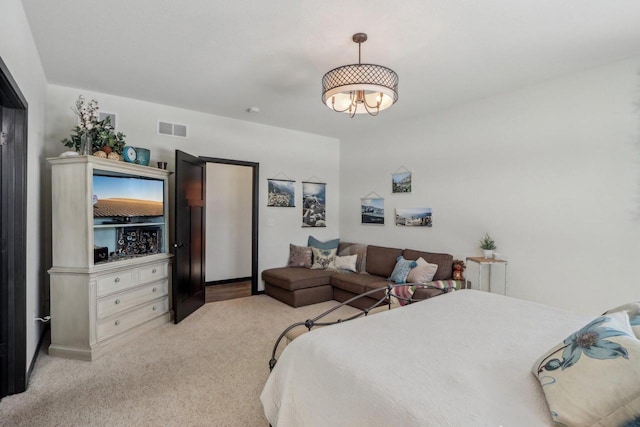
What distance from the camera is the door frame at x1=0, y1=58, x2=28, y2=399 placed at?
218cm

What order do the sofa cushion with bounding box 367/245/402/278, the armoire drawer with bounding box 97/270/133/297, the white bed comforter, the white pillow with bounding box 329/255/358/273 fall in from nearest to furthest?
the white bed comforter < the armoire drawer with bounding box 97/270/133/297 < the sofa cushion with bounding box 367/245/402/278 < the white pillow with bounding box 329/255/358/273

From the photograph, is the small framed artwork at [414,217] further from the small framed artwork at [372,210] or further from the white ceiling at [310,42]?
the white ceiling at [310,42]

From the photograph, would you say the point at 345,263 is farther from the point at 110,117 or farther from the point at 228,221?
the point at 110,117

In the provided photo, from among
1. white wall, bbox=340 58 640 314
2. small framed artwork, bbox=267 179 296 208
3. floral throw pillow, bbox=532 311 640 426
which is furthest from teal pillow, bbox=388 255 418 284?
floral throw pillow, bbox=532 311 640 426

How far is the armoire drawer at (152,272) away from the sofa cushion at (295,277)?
5.00 ft

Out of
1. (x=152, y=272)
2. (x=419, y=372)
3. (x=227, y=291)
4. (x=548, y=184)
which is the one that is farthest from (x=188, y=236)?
(x=548, y=184)

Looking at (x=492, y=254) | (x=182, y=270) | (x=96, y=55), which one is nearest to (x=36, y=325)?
(x=182, y=270)

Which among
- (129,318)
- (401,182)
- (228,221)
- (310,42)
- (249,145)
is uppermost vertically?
(310,42)

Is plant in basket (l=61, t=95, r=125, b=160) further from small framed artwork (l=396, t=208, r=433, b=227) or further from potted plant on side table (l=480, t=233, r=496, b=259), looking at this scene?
potted plant on side table (l=480, t=233, r=496, b=259)

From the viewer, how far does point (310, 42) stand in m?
2.53

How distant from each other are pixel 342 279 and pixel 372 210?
1374mm

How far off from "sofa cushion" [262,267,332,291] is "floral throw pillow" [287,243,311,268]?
166mm

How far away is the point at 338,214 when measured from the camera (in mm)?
5977

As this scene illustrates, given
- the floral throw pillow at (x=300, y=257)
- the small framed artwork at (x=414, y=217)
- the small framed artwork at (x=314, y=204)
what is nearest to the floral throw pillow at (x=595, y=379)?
the small framed artwork at (x=414, y=217)
